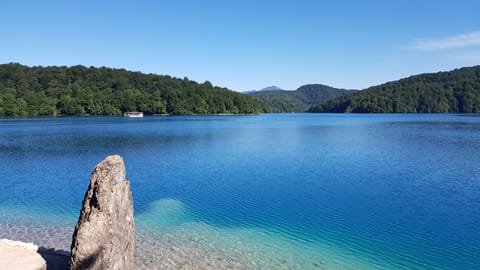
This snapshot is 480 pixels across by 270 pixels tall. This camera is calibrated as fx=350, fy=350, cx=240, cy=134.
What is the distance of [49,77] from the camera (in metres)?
146

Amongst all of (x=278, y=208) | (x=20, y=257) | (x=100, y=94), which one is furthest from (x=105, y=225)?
(x=100, y=94)

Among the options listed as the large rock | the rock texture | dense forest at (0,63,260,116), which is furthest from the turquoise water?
dense forest at (0,63,260,116)

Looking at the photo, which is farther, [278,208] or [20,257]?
[278,208]

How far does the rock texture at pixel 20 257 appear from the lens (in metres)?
7.89

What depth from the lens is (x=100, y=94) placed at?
14562cm

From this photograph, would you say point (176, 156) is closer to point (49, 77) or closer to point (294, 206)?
point (294, 206)

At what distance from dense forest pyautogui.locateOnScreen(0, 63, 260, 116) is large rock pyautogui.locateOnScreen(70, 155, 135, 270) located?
14136cm

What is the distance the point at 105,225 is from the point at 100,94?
14956cm

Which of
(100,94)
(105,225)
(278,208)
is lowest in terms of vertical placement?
(278,208)

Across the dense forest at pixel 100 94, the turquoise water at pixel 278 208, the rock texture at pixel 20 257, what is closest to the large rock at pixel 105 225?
the rock texture at pixel 20 257

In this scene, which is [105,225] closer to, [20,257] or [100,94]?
[20,257]

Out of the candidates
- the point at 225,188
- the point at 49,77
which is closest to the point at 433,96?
the point at 49,77

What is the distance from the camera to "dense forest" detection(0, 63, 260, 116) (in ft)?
431

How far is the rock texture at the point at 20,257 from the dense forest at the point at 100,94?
140m
